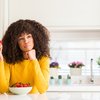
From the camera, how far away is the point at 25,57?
2.01 m

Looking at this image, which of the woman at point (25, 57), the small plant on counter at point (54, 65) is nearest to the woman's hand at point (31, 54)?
the woman at point (25, 57)

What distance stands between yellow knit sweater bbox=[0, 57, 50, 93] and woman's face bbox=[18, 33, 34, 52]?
0.10 m

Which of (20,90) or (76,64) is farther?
(76,64)

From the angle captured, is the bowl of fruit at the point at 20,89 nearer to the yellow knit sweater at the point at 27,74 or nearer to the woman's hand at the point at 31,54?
the yellow knit sweater at the point at 27,74

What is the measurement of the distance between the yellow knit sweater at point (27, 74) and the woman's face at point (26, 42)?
3.8 inches

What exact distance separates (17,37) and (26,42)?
3.3 inches

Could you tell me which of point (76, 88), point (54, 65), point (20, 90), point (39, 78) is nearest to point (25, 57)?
point (39, 78)

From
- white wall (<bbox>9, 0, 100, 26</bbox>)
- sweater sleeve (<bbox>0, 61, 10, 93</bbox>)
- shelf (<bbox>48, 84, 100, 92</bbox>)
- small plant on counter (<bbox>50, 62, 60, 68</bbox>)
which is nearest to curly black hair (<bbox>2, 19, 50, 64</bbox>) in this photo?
sweater sleeve (<bbox>0, 61, 10, 93</bbox>)

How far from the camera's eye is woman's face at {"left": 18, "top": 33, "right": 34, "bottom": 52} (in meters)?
1.92

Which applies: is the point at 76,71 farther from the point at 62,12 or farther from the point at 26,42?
the point at 26,42

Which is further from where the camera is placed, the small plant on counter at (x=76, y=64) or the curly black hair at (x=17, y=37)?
the small plant on counter at (x=76, y=64)

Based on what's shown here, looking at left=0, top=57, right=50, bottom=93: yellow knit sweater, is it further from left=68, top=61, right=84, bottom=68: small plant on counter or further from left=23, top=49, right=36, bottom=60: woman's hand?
left=68, top=61, right=84, bottom=68: small plant on counter

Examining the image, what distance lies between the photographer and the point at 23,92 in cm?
172

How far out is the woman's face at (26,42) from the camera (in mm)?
1922
